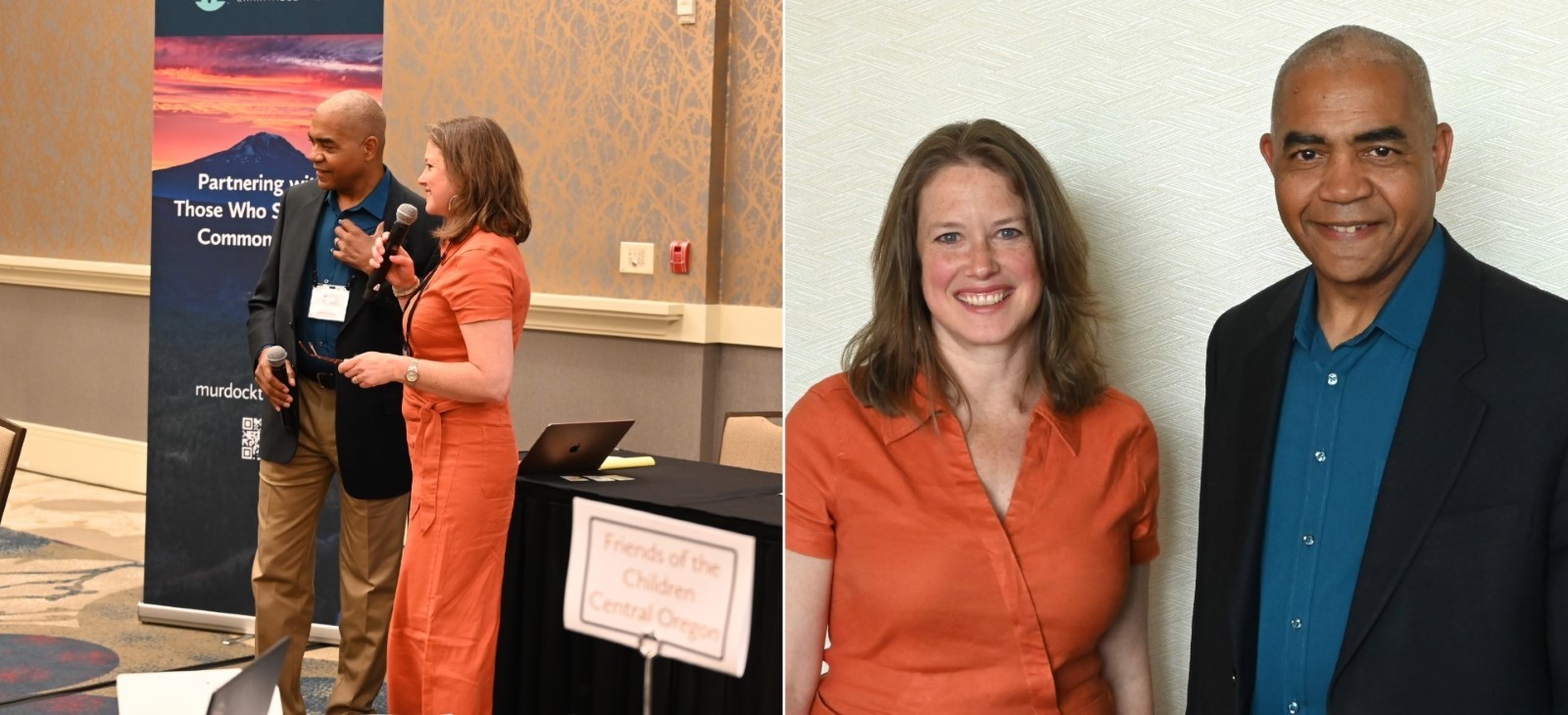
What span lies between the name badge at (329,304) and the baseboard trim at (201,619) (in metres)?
1.26

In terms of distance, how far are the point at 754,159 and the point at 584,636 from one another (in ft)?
7.76

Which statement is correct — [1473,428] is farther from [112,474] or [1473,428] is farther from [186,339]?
[112,474]

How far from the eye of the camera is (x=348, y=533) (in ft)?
11.1

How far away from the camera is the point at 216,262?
163 inches

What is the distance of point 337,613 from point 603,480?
53.8 inches

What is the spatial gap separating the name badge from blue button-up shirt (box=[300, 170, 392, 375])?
1cm

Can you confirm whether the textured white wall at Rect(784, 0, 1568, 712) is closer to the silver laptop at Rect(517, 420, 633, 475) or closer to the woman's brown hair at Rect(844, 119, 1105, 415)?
the woman's brown hair at Rect(844, 119, 1105, 415)

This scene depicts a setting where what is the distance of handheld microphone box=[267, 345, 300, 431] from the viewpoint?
10.6 ft

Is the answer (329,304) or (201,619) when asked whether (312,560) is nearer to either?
(329,304)

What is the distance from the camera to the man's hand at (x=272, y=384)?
3.24 meters

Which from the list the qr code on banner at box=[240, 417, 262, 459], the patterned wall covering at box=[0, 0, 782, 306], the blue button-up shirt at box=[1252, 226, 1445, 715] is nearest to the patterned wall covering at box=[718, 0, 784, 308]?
the patterned wall covering at box=[0, 0, 782, 306]

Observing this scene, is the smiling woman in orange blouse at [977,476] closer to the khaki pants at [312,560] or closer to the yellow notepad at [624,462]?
the yellow notepad at [624,462]

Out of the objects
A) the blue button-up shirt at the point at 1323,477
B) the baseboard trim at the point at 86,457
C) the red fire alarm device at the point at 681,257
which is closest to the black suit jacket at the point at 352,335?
the red fire alarm device at the point at 681,257

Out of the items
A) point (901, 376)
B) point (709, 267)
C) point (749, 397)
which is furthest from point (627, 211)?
point (901, 376)
